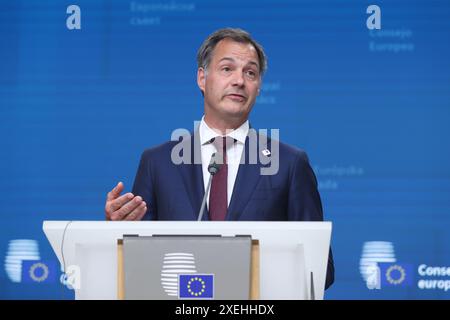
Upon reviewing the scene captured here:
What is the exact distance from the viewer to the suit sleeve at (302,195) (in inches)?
115

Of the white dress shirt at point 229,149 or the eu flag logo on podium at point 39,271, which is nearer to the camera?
the white dress shirt at point 229,149

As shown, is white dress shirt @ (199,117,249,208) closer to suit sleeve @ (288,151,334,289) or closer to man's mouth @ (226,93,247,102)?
man's mouth @ (226,93,247,102)

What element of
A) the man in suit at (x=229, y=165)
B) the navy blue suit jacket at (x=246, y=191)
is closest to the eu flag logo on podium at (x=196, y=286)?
the man in suit at (x=229, y=165)

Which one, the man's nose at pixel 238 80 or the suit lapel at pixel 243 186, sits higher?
the man's nose at pixel 238 80

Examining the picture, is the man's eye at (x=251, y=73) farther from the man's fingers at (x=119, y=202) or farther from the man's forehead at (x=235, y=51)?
the man's fingers at (x=119, y=202)

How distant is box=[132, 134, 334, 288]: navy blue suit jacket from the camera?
2.84 metres

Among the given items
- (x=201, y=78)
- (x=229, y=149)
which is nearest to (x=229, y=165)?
(x=229, y=149)

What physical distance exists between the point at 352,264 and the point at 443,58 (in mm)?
1131

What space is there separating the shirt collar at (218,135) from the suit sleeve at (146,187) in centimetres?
25

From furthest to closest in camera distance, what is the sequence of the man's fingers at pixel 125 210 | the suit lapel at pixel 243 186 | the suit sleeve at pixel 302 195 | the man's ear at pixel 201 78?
1. the man's ear at pixel 201 78
2. the suit sleeve at pixel 302 195
3. the suit lapel at pixel 243 186
4. the man's fingers at pixel 125 210

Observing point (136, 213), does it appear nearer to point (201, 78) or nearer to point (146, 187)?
point (146, 187)

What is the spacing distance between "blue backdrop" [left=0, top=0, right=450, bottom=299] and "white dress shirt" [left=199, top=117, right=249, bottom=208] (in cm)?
56

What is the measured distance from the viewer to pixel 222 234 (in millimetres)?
1892
